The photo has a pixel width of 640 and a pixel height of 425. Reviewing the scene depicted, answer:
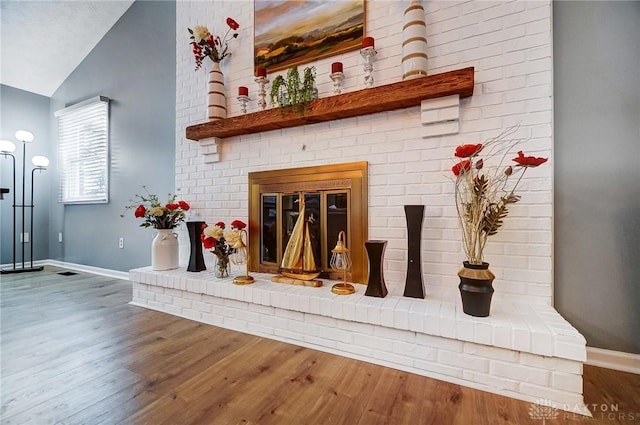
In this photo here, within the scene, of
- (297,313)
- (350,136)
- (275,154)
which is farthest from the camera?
(275,154)

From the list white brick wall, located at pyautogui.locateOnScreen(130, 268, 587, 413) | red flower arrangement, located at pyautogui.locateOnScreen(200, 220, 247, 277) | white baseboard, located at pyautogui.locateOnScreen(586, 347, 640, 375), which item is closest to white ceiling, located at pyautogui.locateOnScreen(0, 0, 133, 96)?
red flower arrangement, located at pyautogui.locateOnScreen(200, 220, 247, 277)

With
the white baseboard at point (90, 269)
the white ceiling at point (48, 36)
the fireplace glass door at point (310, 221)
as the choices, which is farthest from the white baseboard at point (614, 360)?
the white ceiling at point (48, 36)

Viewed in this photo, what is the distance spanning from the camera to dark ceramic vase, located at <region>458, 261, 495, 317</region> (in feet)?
4.20

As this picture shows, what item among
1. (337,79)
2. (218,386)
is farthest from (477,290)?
(337,79)

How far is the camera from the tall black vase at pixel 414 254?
1.58 metres

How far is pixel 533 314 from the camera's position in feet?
4.35

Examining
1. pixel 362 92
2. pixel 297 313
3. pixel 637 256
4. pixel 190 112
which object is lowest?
pixel 297 313

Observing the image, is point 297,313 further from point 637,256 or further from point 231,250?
point 637,256

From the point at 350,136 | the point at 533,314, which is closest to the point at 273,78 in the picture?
the point at 350,136

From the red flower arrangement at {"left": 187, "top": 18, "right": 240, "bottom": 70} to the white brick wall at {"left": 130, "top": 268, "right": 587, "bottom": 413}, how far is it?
6.34 ft

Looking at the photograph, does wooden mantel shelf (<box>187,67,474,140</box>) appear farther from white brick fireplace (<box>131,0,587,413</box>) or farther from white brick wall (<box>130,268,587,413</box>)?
white brick wall (<box>130,268,587,413</box>)

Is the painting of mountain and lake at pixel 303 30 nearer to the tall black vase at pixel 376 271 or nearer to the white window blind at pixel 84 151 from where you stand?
the tall black vase at pixel 376 271

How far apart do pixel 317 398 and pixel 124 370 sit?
99 centimetres

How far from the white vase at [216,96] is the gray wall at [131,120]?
724mm
